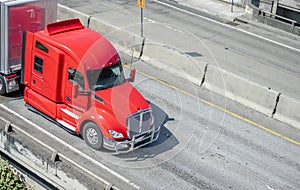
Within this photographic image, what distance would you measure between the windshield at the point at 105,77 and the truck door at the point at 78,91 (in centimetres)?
26

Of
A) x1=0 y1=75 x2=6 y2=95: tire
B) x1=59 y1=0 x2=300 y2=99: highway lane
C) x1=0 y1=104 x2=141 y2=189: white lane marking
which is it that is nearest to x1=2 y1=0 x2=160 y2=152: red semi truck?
x1=0 y1=104 x2=141 y2=189: white lane marking

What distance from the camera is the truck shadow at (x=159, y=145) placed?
48.7 feet

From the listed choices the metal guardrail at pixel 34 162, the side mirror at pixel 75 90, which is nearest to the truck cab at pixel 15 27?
the metal guardrail at pixel 34 162

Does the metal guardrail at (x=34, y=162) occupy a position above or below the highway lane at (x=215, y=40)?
below

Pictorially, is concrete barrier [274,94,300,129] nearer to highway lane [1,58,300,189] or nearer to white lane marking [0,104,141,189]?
highway lane [1,58,300,189]

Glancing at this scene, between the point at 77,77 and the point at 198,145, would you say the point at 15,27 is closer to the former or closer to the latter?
the point at 77,77

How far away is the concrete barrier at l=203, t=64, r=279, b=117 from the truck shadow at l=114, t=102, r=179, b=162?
3.06m

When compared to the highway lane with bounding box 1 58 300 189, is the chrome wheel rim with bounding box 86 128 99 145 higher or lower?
higher

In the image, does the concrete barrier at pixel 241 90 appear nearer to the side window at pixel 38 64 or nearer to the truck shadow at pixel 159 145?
the truck shadow at pixel 159 145

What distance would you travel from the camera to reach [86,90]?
584 inches

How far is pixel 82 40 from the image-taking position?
50.7ft

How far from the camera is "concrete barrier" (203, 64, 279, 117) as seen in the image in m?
18.0

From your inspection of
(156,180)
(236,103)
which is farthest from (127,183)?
(236,103)

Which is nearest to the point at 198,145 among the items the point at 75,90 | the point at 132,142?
the point at 132,142
